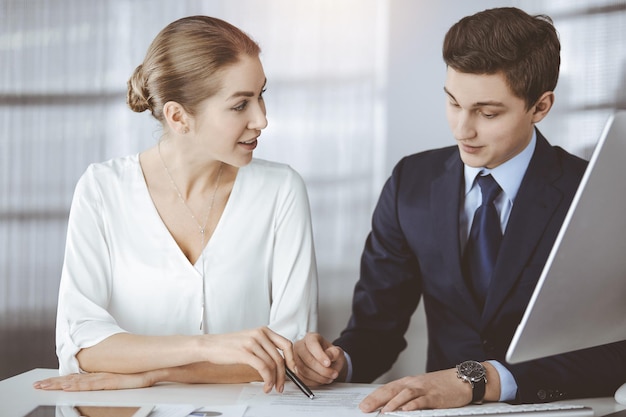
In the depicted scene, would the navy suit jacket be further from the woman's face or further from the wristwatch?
the woman's face

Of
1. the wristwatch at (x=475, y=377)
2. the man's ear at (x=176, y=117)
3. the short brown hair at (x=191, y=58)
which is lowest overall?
the wristwatch at (x=475, y=377)

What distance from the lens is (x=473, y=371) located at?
1532 millimetres

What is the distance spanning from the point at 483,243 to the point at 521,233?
96 mm

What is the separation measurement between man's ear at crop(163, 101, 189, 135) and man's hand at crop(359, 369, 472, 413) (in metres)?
0.94

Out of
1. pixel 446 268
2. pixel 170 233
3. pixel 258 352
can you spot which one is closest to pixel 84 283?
pixel 170 233

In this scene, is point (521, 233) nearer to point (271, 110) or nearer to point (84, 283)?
point (84, 283)

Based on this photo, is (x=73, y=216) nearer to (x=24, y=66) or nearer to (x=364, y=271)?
(x=364, y=271)

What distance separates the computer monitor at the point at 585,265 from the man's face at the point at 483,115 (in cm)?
61

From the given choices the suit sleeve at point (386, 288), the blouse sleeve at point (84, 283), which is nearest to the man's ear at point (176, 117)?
the blouse sleeve at point (84, 283)

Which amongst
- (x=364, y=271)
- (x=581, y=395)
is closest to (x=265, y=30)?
(x=364, y=271)

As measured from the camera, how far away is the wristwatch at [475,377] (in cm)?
152

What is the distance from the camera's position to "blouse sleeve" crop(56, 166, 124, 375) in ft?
5.84

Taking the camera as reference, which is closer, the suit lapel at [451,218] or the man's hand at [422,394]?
the man's hand at [422,394]

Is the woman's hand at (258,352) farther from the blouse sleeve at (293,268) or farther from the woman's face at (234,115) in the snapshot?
the woman's face at (234,115)
